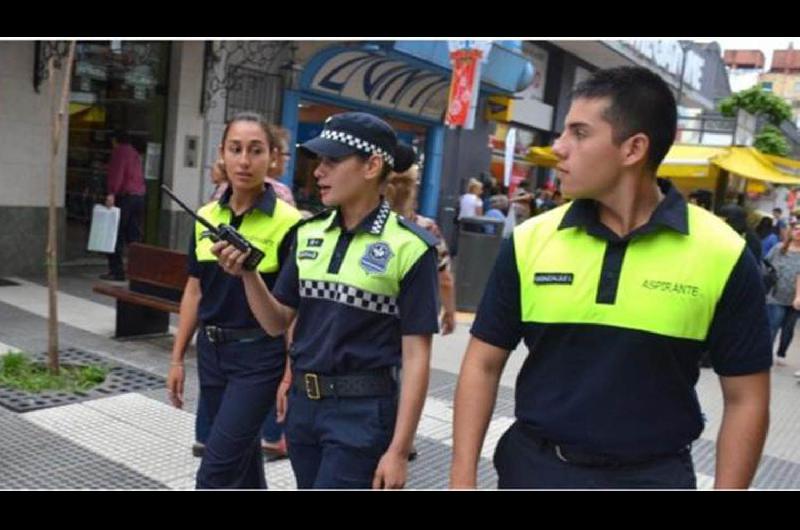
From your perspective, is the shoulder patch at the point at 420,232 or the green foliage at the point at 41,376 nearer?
the shoulder patch at the point at 420,232

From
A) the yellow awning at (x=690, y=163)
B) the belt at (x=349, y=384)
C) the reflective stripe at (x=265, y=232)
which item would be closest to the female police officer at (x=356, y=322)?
the belt at (x=349, y=384)

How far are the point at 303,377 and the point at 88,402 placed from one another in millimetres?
3211

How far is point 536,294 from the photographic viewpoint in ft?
6.36

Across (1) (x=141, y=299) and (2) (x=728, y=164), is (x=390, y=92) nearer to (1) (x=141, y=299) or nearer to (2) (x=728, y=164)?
(2) (x=728, y=164)


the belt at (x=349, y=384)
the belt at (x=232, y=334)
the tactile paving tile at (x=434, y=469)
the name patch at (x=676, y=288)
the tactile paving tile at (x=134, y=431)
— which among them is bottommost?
the tactile paving tile at (x=134, y=431)

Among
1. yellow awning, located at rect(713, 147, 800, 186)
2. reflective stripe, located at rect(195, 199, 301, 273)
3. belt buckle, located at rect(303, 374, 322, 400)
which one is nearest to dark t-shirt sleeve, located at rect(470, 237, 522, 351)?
belt buckle, located at rect(303, 374, 322, 400)

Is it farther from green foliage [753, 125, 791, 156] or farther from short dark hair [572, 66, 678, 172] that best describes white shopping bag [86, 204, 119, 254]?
green foliage [753, 125, 791, 156]

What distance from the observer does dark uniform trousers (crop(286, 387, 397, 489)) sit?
8.12 ft

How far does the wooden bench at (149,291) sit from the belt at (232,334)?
3.26 metres

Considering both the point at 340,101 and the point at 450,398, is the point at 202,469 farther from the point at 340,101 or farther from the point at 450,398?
the point at 340,101

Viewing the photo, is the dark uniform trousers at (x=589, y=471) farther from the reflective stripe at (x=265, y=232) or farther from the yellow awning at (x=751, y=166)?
the yellow awning at (x=751, y=166)

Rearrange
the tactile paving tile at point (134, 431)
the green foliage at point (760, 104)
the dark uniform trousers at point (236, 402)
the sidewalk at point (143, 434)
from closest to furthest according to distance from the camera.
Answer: the dark uniform trousers at point (236, 402) < the sidewalk at point (143, 434) < the tactile paving tile at point (134, 431) < the green foliage at point (760, 104)

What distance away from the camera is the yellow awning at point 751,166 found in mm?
11641
